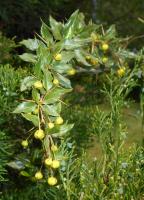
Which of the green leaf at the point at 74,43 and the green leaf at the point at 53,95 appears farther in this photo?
the green leaf at the point at 74,43

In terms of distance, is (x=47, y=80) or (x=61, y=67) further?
(x=61, y=67)

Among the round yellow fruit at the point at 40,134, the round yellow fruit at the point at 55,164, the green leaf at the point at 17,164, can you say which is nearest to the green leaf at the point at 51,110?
the round yellow fruit at the point at 40,134

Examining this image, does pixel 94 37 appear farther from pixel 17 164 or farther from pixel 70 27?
pixel 17 164

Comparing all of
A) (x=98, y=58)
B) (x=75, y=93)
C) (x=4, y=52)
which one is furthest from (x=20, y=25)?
(x=98, y=58)

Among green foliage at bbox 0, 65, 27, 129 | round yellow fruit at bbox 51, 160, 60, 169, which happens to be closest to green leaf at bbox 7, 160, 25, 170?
green foliage at bbox 0, 65, 27, 129

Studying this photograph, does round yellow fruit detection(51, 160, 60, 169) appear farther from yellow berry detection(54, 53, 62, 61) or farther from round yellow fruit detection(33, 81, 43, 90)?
yellow berry detection(54, 53, 62, 61)

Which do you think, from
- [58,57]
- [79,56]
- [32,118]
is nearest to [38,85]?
[32,118]

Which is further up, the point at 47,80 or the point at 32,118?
the point at 47,80

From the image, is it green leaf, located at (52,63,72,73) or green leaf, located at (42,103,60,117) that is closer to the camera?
green leaf, located at (42,103,60,117)

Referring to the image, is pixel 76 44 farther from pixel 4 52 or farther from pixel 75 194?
pixel 75 194

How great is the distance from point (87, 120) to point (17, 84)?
77 cm

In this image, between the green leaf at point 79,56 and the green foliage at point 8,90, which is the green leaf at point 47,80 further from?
the green leaf at point 79,56

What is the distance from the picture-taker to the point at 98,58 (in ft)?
8.88

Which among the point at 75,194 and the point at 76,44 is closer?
the point at 75,194
